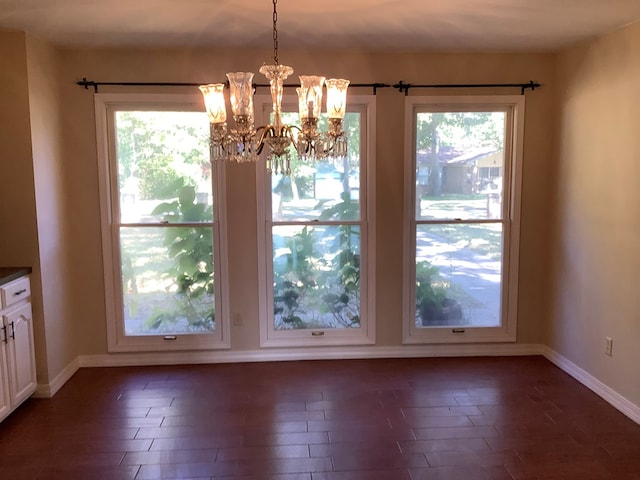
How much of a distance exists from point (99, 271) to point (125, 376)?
2.75ft

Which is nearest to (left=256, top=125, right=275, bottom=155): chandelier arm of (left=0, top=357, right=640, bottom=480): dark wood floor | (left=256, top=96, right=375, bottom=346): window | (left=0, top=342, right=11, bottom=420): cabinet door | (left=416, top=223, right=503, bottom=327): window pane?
(left=0, top=357, right=640, bottom=480): dark wood floor

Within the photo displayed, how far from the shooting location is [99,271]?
3.92 meters

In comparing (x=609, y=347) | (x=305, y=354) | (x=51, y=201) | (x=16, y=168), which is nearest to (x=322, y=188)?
(x=305, y=354)

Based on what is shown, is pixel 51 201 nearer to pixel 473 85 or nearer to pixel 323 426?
pixel 323 426

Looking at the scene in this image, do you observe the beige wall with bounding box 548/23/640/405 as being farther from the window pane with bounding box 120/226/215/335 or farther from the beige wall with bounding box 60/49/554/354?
the window pane with bounding box 120/226/215/335

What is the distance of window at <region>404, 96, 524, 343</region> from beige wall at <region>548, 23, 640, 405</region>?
372 mm

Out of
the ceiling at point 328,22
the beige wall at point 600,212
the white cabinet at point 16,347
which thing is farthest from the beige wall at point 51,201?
the beige wall at point 600,212

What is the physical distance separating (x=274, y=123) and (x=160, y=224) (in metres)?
2.14

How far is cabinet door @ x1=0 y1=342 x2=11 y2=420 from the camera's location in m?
2.98

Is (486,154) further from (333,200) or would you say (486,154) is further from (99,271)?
(99,271)

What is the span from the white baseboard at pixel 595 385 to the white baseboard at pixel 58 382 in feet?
12.4

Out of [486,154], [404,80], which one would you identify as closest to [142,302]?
[404,80]

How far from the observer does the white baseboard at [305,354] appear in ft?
13.2

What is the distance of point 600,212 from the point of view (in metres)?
3.43
